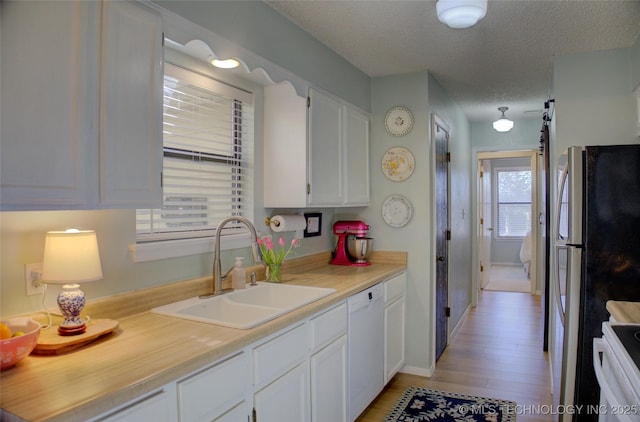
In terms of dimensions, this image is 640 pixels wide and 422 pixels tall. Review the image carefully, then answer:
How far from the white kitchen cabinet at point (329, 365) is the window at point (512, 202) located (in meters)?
8.08

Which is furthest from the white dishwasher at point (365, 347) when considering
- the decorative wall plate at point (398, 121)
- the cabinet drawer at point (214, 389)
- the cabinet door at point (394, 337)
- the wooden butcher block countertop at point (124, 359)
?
the decorative wall plate at point (398, 121)

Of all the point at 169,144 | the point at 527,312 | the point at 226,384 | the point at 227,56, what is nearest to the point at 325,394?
the point at 226,384

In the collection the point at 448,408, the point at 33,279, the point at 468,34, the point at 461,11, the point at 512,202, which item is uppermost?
the point at 468,34

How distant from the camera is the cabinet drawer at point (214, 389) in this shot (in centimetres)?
131

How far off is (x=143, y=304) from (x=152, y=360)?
0.61 meters

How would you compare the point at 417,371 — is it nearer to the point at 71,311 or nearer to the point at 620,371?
the point at 620,371

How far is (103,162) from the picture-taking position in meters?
1.41

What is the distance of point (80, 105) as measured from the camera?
1.32 meters

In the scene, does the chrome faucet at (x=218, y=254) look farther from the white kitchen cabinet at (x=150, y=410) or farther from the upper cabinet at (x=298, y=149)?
the white kitchen cabinet at (x=150, y=410)

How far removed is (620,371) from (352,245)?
2152 millimetres

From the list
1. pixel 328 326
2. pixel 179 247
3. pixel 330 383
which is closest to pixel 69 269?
pixel 179 247

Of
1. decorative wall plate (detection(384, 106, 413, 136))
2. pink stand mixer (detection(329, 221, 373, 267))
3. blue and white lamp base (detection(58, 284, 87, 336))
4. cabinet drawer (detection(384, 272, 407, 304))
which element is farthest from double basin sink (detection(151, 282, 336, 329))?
decorative wall plate (detection(384, 106, 413, 136))

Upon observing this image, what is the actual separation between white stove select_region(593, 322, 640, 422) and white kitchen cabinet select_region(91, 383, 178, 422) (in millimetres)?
1275

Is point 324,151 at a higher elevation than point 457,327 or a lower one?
higher
